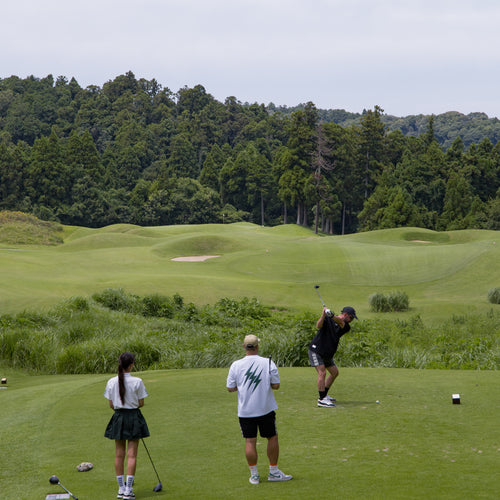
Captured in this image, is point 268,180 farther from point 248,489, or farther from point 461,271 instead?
point 248,489

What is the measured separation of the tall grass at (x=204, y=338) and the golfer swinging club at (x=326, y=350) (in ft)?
18.6

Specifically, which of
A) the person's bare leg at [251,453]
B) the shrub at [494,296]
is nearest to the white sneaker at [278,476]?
the person's bare leg at [251,453]

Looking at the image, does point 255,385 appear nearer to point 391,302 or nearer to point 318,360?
point 318,360

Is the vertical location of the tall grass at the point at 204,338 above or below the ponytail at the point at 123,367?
below

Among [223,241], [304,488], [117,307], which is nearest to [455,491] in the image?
[304,488]

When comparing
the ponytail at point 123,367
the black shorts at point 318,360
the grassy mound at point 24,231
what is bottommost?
the grassy mound at point 24,231

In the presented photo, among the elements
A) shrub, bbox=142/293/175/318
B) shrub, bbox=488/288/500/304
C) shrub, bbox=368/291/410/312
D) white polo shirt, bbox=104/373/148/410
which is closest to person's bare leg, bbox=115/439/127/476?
white polo shirt, bbox=104/373/148/410

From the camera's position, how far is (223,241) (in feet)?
140

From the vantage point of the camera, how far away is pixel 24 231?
5875 cm

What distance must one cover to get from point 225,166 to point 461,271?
6972 centimetres

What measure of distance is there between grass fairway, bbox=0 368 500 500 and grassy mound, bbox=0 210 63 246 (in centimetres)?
4650

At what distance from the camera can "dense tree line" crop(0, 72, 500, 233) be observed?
271ft

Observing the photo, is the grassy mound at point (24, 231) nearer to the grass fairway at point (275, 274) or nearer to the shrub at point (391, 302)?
the grass fairway at point (275, 274)

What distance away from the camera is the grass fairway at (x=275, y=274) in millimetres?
26531
